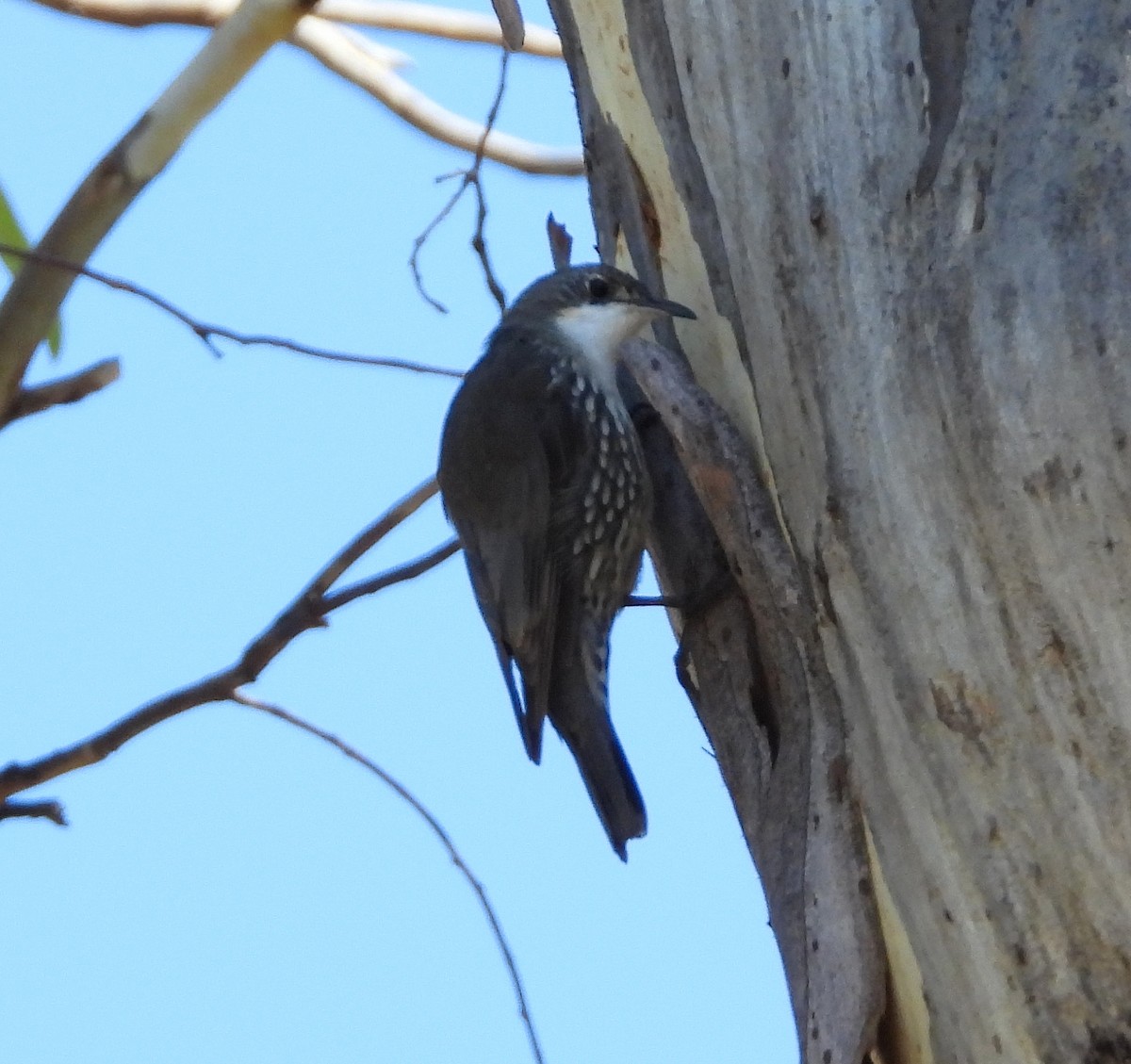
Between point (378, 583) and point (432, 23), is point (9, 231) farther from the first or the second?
point (432, 23)

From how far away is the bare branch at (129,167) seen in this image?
2.20 m

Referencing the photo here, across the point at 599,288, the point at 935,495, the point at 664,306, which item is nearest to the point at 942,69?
the point at 935,495

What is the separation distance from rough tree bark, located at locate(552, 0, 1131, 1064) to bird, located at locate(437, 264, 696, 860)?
23.0 inches

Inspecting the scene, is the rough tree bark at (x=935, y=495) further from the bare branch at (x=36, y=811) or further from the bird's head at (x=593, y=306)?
the bare branch at (x=36, y=811)

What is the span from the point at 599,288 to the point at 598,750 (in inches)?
30.2

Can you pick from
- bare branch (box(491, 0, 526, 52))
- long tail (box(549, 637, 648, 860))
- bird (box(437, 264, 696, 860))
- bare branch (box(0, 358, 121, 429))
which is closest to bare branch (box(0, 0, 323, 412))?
bare branch (box(0, 358, 121, 429))

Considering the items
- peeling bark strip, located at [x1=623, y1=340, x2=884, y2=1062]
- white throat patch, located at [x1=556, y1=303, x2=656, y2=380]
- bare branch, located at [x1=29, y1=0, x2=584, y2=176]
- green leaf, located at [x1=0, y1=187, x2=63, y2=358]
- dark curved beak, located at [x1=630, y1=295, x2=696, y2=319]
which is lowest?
peeling bark strip, located at [x1=623, y1=340, x2=884, y2=1062]

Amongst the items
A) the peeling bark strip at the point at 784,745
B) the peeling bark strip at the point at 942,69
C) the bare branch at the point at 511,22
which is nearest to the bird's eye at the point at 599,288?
the bare branch at the point at 511,22

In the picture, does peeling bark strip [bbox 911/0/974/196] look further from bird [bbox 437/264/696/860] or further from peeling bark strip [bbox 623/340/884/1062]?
bird [bbox 437/264/696/860]

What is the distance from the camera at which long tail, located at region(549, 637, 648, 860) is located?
249 cm

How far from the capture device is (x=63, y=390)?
196 centimetres

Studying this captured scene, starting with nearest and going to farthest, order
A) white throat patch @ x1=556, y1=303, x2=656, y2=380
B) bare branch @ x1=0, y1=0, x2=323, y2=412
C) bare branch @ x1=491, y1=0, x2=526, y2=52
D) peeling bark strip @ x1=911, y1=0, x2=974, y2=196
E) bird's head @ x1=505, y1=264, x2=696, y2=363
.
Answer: peeling bark strip @ x1=911, y1=0, x2=974, y2=196, bare branch @ x1=0, y1=0, x2=323, y2=412, bare branch @ x1=491, y1=0, x2=526, y2=52, bird's head @ x1=505, y1=264, x2=696, y2=363, white throat patch @ x1=556, y1=303, x2=656, y2=380

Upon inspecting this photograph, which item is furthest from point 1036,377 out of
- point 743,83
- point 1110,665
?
point 743,83

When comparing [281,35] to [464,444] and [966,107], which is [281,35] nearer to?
[464,444]
